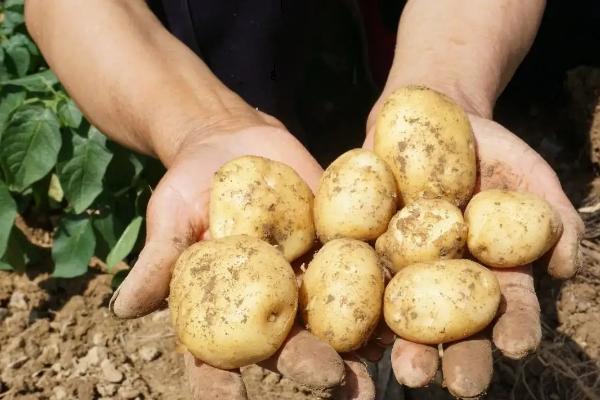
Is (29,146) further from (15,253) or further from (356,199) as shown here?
(356,199)

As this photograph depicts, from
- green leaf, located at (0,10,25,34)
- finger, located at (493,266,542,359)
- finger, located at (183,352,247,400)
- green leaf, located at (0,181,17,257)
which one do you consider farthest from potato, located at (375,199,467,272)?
green leaf, located at (0,10,25,34)

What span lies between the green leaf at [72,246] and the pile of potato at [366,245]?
1032 millimetres

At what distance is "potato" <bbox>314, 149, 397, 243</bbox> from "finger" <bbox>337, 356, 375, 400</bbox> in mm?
311

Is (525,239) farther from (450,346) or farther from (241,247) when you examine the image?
(241,247)

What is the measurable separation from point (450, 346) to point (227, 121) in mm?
844

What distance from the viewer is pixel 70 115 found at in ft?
8.22

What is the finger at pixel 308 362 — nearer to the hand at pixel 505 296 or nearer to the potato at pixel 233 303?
the potato at pixel 233 303

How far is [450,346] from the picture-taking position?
151 cm

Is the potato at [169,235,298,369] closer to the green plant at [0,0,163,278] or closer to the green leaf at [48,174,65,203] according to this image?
the green plant at [0,0,163,278]

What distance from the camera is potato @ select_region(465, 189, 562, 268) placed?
160cm

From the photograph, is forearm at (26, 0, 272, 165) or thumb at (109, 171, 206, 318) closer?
thumb at (109, 171, 206, 318)

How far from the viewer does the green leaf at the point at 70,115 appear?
8.19ft

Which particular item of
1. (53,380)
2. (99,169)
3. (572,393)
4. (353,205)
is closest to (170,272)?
(353,205)

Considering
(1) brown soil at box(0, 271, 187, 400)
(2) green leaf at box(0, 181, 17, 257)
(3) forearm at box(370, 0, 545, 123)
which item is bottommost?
(1) brown soil at box(0, 271, 187, 400)
